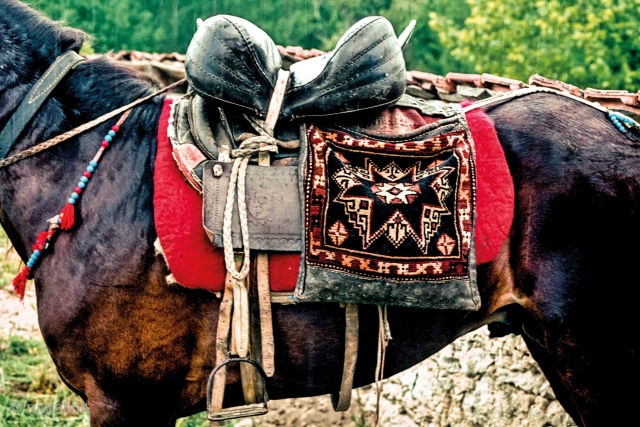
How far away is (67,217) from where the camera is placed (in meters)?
2.21

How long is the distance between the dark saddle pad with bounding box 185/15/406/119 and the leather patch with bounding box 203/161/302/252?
0.76 ft

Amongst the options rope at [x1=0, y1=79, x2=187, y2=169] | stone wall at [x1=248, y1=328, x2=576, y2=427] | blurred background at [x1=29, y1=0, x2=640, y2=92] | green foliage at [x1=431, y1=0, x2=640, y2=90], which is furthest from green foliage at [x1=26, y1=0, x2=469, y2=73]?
rope at [x1=0, y1=79, x2=187, y2=169]

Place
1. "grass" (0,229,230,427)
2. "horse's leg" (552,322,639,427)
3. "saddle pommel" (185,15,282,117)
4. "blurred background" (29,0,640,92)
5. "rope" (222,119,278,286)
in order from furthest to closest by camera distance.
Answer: "blurred background" (29,0,640,92) < "grass" (0,229,230,427) < "horse's leg" (552,322,639,427) < "saddle pommel" (185,15,282,117) < "rope" (222,119,278,286)

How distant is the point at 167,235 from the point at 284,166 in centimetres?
A: 47

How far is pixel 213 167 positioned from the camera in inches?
87.0

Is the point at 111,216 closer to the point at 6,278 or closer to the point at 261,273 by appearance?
the point at 261,273

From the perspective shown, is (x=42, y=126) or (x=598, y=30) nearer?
(x=42, y=126)

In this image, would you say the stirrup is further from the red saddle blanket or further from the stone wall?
the stone wall

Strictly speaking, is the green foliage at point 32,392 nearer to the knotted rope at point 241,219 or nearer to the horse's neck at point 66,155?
the horse's neck at point 66,155

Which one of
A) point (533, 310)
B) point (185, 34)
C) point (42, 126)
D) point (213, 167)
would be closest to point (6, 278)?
point (42, 126)

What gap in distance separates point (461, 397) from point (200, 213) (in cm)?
232

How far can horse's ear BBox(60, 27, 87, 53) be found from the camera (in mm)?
2420

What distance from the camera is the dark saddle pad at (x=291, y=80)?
2.26 m

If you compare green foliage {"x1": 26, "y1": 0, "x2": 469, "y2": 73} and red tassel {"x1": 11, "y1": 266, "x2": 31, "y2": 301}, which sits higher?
green foliage {"x1": 26, "y1": 0, "x2": 469, "y2": 73}
